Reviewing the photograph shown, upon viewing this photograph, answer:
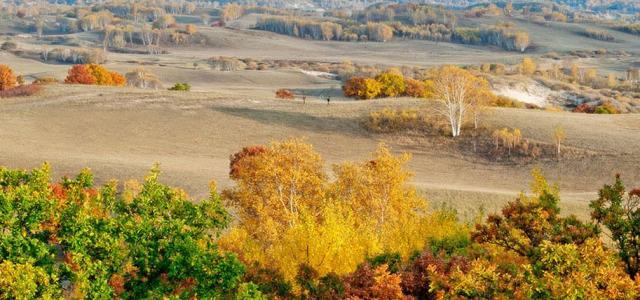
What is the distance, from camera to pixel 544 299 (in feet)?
62.0

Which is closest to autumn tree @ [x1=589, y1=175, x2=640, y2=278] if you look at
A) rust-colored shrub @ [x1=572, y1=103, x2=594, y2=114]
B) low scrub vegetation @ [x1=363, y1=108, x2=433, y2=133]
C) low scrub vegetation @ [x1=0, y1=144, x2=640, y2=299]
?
low scrub vegetation @ [x1=0, y1=144, x2=640, y2=299]

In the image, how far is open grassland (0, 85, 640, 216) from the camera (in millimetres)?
64000

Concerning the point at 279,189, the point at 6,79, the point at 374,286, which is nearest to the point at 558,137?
the point at 279,189

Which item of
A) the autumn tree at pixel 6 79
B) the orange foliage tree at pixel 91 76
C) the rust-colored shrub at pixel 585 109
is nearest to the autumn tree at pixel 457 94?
the rust-colored shrub at pixel 585 109

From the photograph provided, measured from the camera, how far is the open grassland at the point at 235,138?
64.0m

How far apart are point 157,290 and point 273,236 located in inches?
455

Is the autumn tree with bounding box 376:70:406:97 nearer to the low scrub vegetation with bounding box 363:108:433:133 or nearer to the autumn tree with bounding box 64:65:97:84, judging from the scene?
the low scrub vegetation with bounding box 363:108:433:133

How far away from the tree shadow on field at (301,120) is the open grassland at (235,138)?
143 mm

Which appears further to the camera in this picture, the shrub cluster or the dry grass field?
the shrub cluster

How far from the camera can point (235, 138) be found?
82750mm

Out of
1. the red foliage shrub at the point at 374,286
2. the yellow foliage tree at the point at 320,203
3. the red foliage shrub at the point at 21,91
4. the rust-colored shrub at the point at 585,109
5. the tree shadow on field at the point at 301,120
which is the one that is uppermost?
the red foliage shrub at the point at 374,286

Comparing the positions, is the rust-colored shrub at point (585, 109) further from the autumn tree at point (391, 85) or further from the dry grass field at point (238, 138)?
the autumn tree at point (391, 85)

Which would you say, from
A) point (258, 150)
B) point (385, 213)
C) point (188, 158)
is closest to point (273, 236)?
point (385, 213)

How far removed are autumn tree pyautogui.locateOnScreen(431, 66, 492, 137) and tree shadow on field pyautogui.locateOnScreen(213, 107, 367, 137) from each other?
11.4 m
